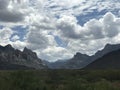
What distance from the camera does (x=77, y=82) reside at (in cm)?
4912

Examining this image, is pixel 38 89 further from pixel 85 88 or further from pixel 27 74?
pixel 85 88

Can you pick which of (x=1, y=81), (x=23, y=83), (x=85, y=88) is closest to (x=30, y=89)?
(x=23, y=83)

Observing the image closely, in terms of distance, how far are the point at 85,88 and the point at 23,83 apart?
10422mm

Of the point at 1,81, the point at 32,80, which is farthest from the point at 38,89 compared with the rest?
the point at 1,81

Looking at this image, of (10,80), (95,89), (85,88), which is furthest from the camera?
(10,80)

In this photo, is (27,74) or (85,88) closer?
(85,88)

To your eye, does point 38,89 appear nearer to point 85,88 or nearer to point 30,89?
point 30,89

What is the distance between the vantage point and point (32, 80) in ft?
172

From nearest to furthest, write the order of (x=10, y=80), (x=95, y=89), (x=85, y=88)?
(x=95, y=89) → (x=85, y=88) → (x=10, y=80)

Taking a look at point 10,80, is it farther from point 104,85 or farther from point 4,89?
point 104,85

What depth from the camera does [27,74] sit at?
173 feet

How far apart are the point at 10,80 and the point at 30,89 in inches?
145

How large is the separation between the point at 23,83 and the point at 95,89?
41.6 feet

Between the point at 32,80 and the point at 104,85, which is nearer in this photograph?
the point at 104,85
